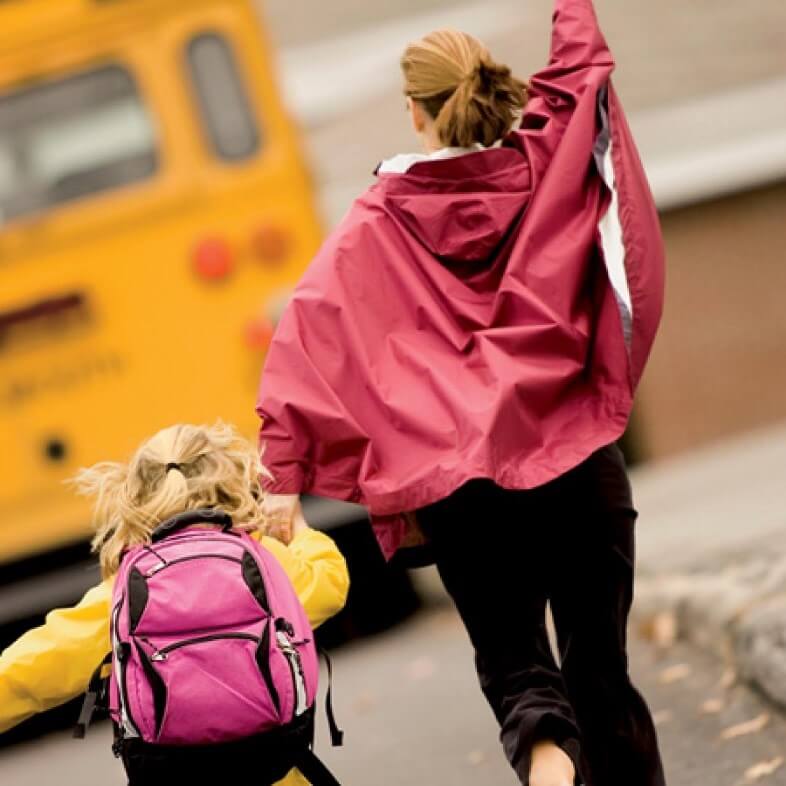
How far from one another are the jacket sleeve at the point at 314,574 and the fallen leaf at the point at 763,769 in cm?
139

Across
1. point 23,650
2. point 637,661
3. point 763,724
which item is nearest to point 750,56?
point 637,661

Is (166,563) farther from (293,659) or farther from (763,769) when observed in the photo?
(763,769)

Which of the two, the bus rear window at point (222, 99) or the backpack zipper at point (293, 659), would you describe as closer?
the backpack zipper at point (293, 659)

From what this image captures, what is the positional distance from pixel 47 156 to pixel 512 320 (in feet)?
14.1

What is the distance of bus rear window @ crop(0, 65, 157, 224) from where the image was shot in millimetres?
7539

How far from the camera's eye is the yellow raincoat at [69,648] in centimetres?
337

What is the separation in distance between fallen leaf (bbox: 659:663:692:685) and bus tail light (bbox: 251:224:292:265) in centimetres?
235

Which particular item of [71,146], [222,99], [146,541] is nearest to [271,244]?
[222,99]

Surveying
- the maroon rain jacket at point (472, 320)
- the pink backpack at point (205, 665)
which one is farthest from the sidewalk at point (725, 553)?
the pink backpack at point (205, 665)

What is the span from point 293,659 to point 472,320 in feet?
2.36

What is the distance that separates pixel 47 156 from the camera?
7.60m

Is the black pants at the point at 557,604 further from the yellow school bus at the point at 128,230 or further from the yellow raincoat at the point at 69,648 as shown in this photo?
the yellow school bus at the point at 128,230

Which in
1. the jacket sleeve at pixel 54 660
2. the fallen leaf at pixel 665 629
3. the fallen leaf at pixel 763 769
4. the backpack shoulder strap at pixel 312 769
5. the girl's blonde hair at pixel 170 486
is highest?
the girl's blonde hair at pixel 170 486

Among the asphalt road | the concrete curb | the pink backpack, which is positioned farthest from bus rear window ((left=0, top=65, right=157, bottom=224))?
the pink backpack
